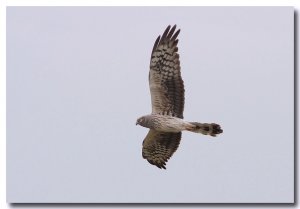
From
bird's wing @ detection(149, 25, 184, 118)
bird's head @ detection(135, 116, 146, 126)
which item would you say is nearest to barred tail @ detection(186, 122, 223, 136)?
bird's wing @ detection(149, 25, 184, 118)

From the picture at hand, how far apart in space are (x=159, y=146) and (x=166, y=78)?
0.73 m

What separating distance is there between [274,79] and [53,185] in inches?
73.5

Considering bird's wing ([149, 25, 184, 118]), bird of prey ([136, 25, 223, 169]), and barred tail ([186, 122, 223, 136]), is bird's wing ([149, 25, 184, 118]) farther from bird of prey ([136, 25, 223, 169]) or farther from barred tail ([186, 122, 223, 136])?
barred tail ([186, 122, 223, 136])

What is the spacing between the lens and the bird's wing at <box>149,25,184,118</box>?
755 cm

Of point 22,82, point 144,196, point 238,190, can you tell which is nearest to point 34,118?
point 22,82

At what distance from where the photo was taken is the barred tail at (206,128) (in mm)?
7383

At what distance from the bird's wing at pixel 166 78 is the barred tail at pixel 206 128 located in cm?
17

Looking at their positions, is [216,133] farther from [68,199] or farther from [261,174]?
[68,199]

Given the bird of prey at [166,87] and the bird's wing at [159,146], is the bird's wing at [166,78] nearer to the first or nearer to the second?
the bird of prey at [166,87]

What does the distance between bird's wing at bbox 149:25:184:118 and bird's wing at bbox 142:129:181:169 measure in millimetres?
368

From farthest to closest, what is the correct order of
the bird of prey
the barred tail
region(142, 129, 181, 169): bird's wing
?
region(142, 129, 181, 169): bird's wing, the bird of prey, the barred tail

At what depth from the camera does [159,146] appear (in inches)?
317

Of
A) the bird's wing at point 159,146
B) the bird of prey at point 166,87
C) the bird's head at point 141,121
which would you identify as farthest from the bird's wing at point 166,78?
the bird's wing at point 159,146

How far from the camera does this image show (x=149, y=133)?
796cm
